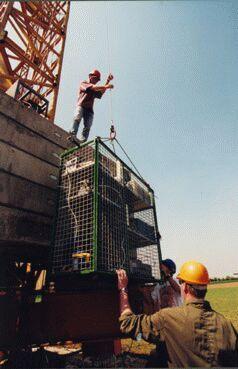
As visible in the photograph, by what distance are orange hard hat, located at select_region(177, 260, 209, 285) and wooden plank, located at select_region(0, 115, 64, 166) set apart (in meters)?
3.33

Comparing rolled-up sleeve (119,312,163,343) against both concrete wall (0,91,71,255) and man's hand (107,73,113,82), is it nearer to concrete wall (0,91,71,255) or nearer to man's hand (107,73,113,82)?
concrete wall (0,91,71,255)

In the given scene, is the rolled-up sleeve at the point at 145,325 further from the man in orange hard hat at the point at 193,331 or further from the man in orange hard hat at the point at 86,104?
the man in orange hard hat at the point at 86,104

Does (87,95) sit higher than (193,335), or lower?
higher

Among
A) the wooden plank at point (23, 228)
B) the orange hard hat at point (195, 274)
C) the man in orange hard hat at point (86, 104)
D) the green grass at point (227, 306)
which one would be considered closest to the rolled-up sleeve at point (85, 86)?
the man in orange hard hat at point (86, 104)

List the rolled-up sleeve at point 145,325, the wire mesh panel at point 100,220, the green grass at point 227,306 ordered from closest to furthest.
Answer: the rolled-up sleeve at point 145,325 → the wire mesh panel at point 100,220 → the green grass at point 227,306

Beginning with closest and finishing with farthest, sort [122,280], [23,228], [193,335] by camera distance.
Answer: [193,335]
[122,280]
[23,228]

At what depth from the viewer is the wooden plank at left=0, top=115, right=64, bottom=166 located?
4.16 meters

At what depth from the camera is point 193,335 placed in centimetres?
221

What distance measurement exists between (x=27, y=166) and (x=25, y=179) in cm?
25

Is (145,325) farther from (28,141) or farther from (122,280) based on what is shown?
(28,141)

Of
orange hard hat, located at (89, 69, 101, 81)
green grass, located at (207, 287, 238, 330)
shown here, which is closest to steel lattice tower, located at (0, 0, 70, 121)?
orange hard hat, located at (89, 69, 101, 81)

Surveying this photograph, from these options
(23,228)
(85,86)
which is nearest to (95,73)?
(85,86)

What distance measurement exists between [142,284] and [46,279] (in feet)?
7.61

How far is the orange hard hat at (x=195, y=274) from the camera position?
2.55m
